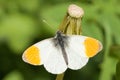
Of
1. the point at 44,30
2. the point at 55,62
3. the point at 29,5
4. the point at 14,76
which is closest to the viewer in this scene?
the point at 55,62

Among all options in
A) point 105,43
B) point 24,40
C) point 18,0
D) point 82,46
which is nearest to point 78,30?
point 82,46

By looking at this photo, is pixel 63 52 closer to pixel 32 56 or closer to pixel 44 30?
pixel 32 56

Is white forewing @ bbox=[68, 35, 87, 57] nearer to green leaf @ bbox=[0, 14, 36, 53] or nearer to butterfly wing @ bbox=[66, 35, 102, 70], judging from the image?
butterfly wing @ bbox=[66, 35, 102, 70]

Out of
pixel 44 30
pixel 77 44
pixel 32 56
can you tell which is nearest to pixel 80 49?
pixel 77 44

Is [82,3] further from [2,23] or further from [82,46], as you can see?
[82,46]

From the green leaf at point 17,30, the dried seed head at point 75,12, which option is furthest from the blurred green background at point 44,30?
the dried seed head at point 75,12

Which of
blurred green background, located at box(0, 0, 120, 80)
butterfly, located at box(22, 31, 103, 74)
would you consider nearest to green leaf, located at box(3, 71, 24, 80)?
blurred green background, located at box(0, 0, 120, 80)
